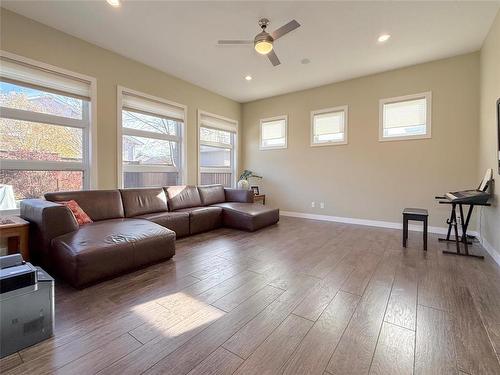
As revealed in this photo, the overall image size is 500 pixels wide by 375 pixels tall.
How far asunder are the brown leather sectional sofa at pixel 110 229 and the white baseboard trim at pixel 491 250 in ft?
10.3

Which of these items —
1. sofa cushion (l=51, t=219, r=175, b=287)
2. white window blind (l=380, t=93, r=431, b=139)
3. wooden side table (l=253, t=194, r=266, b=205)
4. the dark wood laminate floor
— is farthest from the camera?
wooden side table (l=253, t=194, r=266, b=205)

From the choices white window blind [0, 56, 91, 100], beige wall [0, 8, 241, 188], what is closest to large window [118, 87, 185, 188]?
beige wall [0, 8, 241, 188]

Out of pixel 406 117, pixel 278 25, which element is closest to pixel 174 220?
pixel 278 25

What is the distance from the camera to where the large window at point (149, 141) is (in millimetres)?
4121

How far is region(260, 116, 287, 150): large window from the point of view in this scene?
19.5ft

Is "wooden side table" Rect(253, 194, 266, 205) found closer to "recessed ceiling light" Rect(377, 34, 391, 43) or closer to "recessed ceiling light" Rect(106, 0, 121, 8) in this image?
"recessed ceiling light" Rect(377, 34, 391, 43)

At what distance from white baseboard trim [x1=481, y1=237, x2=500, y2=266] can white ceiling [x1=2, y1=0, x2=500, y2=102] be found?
9.58ft

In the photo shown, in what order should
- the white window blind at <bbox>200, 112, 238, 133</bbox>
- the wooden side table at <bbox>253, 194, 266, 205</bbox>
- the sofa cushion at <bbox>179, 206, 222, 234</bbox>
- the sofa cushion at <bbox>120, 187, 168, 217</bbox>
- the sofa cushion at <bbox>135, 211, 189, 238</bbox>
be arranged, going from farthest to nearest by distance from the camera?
the wooden side table at <bbox>253, 194, 266, 205</bbox>, the white window blind at <bbox>200, 112, 238, 133</bbox>, the sofa cushion at <bbox>179, 206, 222, 234</bbox>, the sofa cushion at <bbox>120, 187, 168, 217</bbox>, the sofa cushion at <bbox>135, 211, 189, 238</bbox>

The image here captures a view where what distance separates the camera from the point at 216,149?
6039 mm

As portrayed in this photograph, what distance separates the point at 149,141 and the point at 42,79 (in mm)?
1731

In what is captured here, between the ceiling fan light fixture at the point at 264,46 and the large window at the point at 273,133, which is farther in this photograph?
the large window at the point at 273,133

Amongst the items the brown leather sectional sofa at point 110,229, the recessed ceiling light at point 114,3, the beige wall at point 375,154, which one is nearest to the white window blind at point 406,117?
the beige wall at point 375,154

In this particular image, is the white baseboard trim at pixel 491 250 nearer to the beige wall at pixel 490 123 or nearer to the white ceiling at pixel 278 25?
the beige wall at pixel 490 123

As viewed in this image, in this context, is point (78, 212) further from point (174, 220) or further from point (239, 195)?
point (239, 195)
